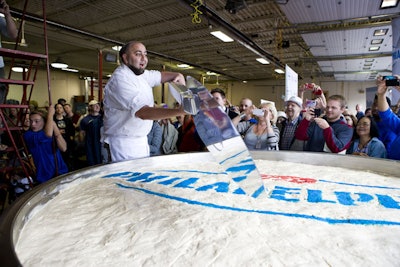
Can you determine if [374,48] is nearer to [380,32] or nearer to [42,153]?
[380,32]

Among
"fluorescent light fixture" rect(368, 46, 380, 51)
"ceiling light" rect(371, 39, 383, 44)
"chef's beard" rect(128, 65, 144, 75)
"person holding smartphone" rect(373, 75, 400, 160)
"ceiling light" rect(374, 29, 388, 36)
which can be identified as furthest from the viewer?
"fluorescent light fixture" rect(368, 46, 380, 51)

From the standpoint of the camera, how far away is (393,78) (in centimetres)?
191

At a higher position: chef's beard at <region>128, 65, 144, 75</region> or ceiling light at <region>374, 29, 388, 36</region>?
ceiling light at <region>374, 29, 388, 36</region>

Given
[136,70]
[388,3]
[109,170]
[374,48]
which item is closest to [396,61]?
[388,3]

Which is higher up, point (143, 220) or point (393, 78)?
point (393, 78)

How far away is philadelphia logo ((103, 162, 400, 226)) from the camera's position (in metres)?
0.85

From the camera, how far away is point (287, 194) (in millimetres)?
1059

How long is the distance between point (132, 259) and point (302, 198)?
0.66 m

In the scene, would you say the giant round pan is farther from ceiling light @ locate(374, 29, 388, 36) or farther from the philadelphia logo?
ceiling light @ locate(374, 29, 388, 36)

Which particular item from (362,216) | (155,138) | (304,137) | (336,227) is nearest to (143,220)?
(336,227)

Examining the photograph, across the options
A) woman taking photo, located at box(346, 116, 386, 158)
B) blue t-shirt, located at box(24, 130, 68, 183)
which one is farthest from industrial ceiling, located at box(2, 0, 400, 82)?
woman taking photo, located at box(346, 116, 386, 158)

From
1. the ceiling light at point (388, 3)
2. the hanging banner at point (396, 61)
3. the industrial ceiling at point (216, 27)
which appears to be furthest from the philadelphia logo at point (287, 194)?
the ceiling light at point (388, 3)

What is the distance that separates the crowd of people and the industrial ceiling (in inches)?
45.2

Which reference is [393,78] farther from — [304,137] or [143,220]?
[143,220]
